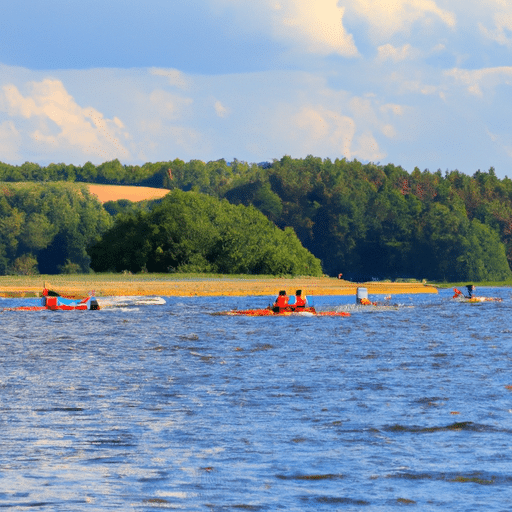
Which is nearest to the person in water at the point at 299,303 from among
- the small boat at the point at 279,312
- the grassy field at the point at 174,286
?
the small boat at the point at 279,312

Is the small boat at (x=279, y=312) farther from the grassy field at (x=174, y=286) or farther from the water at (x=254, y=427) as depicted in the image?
the grassy field at (x=174, y=286)

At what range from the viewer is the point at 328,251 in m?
197

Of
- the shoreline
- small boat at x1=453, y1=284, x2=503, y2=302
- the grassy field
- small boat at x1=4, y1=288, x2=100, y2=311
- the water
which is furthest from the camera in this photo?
the grassy field

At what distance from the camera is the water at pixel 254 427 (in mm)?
13797

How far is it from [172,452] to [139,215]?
12679 cm

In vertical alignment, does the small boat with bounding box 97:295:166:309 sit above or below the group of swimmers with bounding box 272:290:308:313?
below

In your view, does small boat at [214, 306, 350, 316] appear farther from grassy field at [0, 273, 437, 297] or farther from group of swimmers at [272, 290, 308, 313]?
grassy field at [0, 273, 437, 297]

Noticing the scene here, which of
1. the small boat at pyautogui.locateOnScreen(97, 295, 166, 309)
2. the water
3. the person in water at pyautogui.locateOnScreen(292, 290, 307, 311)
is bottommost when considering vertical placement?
the water

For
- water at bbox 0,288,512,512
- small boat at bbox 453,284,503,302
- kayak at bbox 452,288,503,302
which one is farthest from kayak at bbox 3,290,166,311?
kayak at bbox 452,288,503,302

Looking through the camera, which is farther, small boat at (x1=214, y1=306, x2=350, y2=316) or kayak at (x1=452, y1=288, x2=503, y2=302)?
kayak at (x1=452, y1=288, x2=503, y2=302)

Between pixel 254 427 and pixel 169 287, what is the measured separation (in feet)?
273

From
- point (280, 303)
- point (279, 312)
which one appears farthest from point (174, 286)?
point (280, 303)

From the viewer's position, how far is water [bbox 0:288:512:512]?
13.8 m

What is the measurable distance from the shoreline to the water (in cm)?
5446
